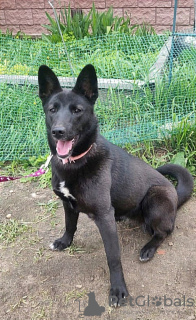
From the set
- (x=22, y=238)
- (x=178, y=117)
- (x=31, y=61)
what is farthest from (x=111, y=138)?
(x=31, y=61)

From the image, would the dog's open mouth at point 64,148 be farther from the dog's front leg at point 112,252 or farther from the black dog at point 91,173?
the dog's front leg at point 112,252

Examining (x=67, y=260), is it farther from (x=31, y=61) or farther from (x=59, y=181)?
(x=31, y=61)

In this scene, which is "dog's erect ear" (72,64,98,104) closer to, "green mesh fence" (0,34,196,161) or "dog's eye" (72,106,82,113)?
"dog's eye" (72,106,82,113)

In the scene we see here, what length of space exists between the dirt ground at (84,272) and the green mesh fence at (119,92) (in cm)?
92

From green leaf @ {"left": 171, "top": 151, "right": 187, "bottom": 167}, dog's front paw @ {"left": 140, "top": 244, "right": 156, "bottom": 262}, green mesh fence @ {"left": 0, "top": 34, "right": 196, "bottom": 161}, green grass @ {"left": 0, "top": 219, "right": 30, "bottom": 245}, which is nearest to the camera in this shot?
dog's front paw @ {"left": 140, "top": 244, "right": 156, "bottom": 262}

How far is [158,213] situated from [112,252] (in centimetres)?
53

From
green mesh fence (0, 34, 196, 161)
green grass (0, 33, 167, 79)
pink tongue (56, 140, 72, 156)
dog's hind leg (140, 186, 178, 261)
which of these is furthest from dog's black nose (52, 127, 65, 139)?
green grass (0, 33, 167, 79)

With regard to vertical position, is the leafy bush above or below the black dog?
above

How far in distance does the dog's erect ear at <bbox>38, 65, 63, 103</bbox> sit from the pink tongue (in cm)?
35

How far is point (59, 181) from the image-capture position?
7.14 ft

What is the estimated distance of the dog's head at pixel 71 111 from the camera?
198 centimetres

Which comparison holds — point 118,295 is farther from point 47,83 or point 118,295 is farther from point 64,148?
point 47,83

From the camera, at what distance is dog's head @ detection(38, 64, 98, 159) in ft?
6.48

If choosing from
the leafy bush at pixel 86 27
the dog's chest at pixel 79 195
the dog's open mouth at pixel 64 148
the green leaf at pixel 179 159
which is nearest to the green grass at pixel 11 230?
the dog's chest at pixel 79 195
